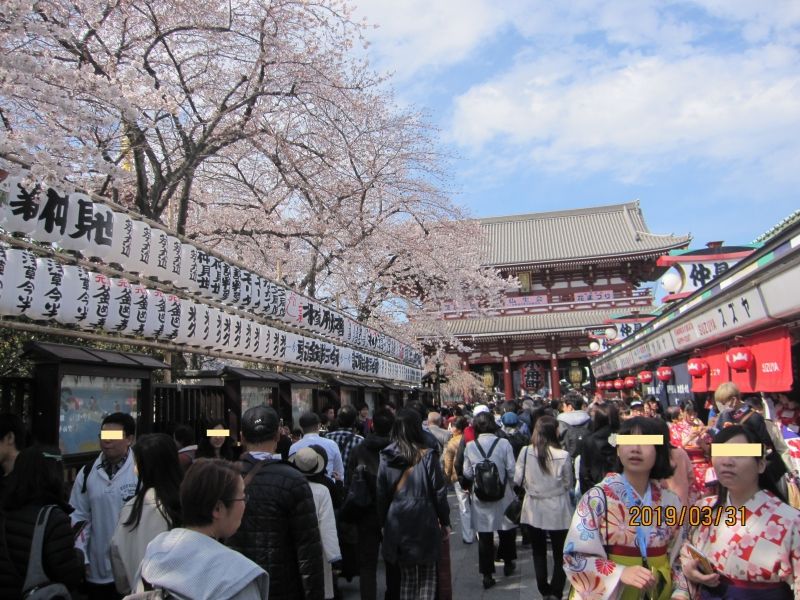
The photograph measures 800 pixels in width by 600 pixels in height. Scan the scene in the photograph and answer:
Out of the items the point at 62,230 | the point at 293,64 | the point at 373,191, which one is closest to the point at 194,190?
the point at 373,191

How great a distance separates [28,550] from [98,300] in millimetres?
3467

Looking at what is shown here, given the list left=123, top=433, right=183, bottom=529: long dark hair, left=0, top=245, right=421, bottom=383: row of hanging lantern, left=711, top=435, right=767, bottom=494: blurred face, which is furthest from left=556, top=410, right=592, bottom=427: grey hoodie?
left=123, top=433, right=183, bottom=529: long dark hair

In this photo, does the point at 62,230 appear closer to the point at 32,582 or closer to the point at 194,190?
the point at 32,582

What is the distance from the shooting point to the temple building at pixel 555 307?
3347cm

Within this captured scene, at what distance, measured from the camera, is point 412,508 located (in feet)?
15.5

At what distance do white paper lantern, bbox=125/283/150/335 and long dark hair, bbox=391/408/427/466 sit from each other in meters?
3.33

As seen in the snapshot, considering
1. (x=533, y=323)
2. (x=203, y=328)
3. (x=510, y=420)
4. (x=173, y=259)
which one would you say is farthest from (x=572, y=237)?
(x=173, y=259)

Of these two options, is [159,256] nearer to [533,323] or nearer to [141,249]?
[141,249]

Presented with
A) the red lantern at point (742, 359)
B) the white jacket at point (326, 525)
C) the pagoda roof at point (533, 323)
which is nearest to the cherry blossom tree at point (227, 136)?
the white jacket at point (326, 525)

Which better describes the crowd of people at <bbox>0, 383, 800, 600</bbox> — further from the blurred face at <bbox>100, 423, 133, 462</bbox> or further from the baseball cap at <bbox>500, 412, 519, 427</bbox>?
the baseball cap at <bbox>500, 412, 519, 427</bbox>

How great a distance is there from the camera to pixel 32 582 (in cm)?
312

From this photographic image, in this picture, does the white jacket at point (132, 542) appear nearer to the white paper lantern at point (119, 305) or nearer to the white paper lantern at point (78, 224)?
the white paper lantern at point (78, 224)

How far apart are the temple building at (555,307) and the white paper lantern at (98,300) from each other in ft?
90.3

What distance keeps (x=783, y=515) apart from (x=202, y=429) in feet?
22.5
